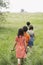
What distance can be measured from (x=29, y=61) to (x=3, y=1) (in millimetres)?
28645

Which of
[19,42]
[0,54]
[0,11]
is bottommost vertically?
[0,11]

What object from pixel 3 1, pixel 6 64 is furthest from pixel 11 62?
pixel 3 1

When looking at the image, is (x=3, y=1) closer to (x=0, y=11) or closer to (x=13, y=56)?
(x=0, y=11)

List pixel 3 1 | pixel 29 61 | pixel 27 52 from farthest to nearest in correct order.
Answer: pixel 3 1
pixel 27 52
pixel 29 61

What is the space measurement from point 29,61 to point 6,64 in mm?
1010

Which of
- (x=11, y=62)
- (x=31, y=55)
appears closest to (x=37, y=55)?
(x=31, y=55)

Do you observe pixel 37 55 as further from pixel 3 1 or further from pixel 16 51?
pixel 3 1

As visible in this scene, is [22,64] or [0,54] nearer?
[22,64]

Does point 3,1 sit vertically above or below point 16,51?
below

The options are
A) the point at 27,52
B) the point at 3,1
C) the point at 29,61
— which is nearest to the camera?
the point at 29,61

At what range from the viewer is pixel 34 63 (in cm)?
1241

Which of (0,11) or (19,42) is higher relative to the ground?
(19,42)

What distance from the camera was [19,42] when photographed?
1266 centimetres

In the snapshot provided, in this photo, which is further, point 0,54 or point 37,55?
point 0,54
